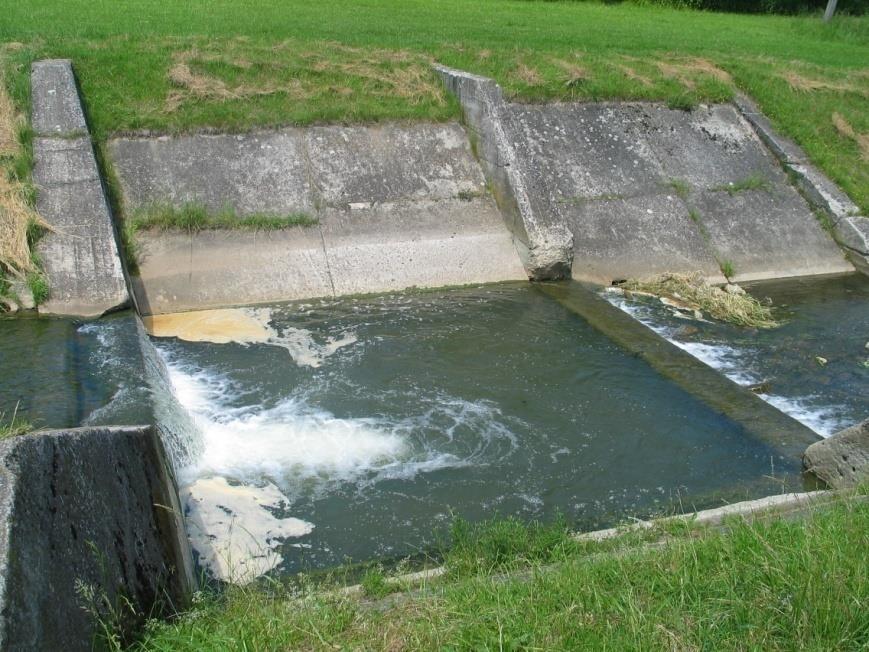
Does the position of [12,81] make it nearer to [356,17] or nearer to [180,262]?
[180,262]

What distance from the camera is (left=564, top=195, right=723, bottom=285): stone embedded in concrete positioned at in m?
11.0

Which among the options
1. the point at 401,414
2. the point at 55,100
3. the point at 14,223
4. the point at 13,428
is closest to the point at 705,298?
the point at 401,414

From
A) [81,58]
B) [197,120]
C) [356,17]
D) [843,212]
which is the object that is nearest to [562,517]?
[197,120]

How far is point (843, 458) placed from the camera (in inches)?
242

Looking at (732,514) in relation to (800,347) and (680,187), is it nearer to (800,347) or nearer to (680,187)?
(800,347)

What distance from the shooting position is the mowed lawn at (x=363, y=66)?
1137 centimetres

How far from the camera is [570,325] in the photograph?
935 cm

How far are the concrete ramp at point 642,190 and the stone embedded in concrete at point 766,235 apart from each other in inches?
0.7

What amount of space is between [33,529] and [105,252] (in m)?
5.72

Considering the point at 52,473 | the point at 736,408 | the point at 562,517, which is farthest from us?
the point at 736,408

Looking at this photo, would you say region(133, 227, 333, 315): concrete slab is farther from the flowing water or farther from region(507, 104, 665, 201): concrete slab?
region(507, 104, 665, 201): concrete slab

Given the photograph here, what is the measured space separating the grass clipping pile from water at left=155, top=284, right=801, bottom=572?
1.61 metres

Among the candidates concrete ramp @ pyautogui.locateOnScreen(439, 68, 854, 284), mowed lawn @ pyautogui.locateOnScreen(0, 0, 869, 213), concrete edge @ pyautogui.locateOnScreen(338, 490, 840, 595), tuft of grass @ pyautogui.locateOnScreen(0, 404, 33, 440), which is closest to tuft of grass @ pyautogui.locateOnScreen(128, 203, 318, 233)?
mowed lawn @ pyautogui.locateOnScreen(0, 0, 869, 213)

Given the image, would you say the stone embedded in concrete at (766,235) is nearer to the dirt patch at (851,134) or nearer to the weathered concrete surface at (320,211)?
the dirt patch at (851,134)
